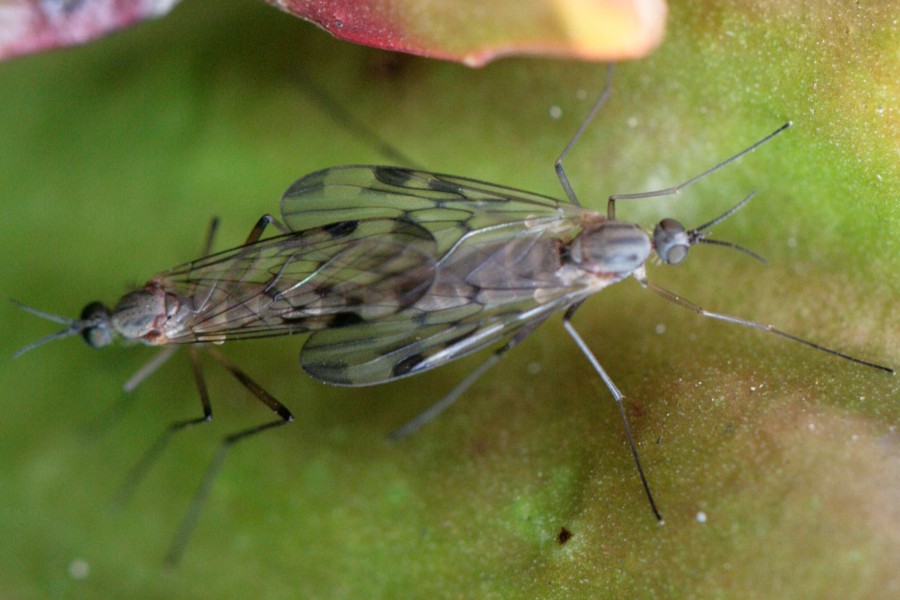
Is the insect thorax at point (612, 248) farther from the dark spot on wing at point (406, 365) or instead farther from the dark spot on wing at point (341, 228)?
the dark spot on wing at point (341, 228)

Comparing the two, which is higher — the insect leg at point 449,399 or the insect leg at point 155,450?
the insect leg at point 155,450

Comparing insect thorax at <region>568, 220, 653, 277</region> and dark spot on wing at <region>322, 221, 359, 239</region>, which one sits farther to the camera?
dark spot on wing at <region>322, 221, 359, 239</region>

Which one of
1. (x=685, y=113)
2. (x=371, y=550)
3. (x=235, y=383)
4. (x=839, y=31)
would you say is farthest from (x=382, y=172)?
(x=839, y=31)

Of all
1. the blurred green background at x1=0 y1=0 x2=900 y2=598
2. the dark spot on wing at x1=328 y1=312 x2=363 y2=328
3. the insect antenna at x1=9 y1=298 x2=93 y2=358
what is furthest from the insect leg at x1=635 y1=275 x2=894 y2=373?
the insect antenna at x1=9 y1=298 x2=93 y2=358

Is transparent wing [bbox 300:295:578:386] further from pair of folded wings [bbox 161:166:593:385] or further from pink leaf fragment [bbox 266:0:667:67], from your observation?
pink leaf fragment [bbox 266:0:667:67]

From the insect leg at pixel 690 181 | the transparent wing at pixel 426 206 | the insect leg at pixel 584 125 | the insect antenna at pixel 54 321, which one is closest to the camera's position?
the insect leg at pixel 690 181

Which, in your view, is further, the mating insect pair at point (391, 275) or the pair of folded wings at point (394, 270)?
the pair of folded wings at point (394, 270)

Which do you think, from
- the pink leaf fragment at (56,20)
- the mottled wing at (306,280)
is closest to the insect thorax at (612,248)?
the mottled wing at (306,280)

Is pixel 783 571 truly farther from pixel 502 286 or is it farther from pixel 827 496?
pixel 502 286
